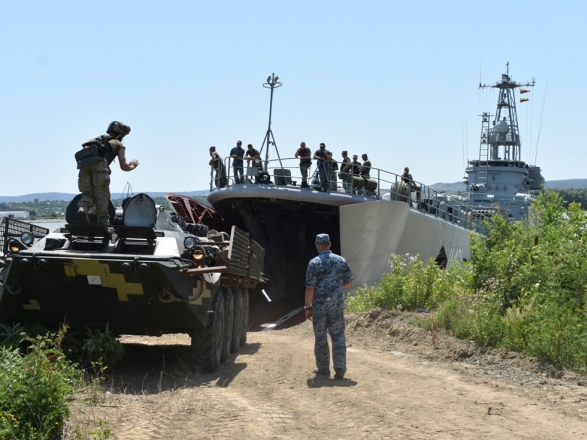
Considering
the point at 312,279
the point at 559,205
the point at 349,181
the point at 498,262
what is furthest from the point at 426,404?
the point at 349,181

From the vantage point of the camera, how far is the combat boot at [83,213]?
939 centimetres

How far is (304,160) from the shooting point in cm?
2128

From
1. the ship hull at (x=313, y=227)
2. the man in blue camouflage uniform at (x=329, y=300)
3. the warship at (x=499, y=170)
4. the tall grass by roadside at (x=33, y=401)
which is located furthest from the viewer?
the warship at (x=499, y=170)

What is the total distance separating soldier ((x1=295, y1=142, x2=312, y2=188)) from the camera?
69.0ft

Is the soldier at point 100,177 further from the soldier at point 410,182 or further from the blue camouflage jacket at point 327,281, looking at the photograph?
the soldier at point 410,182

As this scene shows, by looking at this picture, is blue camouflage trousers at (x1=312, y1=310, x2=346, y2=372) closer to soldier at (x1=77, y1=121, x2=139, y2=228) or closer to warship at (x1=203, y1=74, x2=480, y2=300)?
soldier at (x1=77, y1=121, x2=139, y2=228)

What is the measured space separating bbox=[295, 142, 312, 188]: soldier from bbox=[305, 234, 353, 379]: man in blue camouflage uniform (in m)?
11.5

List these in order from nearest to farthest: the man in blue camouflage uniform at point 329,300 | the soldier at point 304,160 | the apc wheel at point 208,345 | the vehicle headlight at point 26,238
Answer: the man in blue camouflage uniform at point 329,300, the apc wheel at point 208,345, the vehicle headlight at point 26,238, the soldier at point 304,160

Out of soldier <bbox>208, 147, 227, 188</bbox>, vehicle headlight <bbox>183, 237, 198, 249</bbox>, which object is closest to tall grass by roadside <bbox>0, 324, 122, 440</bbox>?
vehicle headlight <bbox>183, 237, 198, 249</bbox>

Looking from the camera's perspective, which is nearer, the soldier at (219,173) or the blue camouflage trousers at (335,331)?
the blue camouflage trousers at (335,331)

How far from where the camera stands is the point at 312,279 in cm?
938

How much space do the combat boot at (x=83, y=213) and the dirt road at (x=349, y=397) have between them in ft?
5.33

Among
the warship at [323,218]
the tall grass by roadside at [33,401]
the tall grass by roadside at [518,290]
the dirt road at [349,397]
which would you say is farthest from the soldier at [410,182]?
the tall grass by roadside at [33,401]

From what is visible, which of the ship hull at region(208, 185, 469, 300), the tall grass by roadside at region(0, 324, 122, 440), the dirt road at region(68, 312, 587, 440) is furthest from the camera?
the ship hull at region(208, 185, 469, 300)
